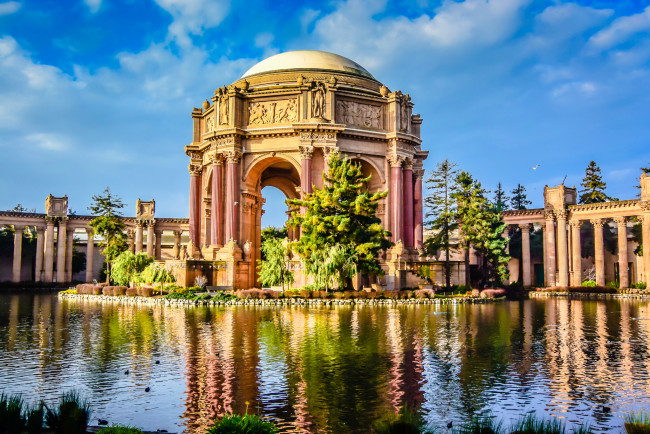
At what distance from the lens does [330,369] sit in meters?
13.1

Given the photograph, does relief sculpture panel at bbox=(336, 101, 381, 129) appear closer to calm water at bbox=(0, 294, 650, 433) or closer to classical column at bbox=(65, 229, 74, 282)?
calm water at bbox=(0, 294, 650, 433)

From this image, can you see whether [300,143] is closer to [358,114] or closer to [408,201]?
[358,114]

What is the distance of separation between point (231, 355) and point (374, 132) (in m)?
35.7

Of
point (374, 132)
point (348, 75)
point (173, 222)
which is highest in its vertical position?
point (348, 75)

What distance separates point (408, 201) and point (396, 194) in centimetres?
221

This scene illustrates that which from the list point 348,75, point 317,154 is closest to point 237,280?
point 317,154

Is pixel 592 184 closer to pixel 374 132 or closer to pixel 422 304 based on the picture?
pixel 374 132

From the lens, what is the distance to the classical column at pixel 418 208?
5200cm

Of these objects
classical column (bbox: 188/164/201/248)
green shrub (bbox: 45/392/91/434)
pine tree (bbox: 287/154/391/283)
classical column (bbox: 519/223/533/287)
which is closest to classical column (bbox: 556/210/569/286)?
classical column (bbox: 519/223/533/287)

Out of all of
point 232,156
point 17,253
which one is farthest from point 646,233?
point 17,253

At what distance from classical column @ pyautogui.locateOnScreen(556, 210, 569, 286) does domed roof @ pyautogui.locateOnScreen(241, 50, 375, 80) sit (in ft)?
75.8

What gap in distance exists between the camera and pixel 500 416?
9.33 metres

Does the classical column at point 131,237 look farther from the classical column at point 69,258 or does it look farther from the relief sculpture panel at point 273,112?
the relief sculpture panel at point 273,112

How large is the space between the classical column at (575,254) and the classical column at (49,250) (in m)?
55.1
